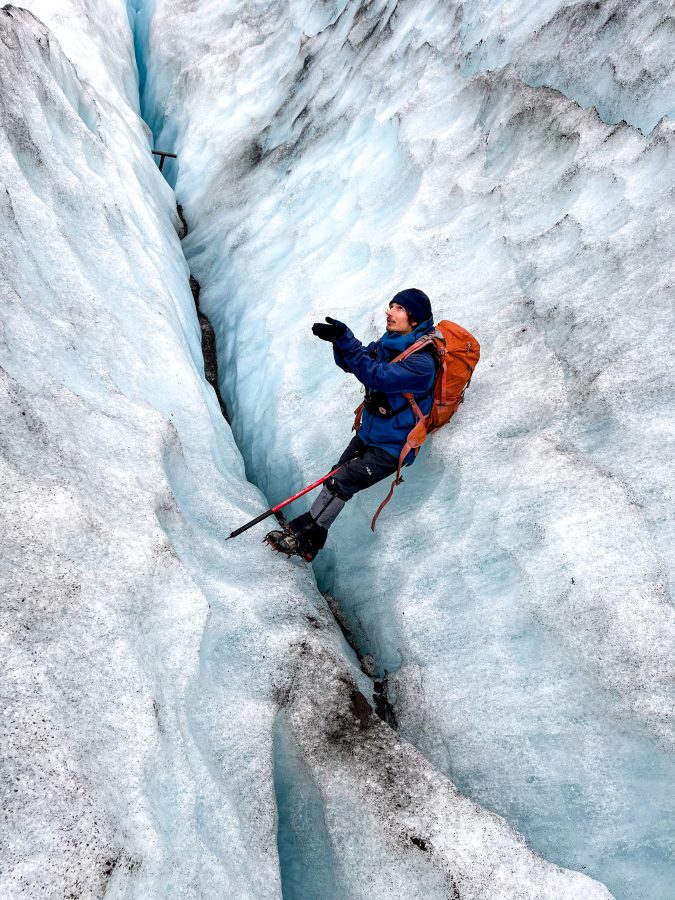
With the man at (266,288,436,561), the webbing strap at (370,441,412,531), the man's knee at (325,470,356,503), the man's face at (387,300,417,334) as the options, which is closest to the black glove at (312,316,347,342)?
the man at (266,288,436,561)

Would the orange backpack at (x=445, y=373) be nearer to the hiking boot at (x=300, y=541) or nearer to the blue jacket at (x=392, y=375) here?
the blue jacket at (x=392, y=375)

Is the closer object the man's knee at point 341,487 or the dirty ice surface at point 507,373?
the dirty ice surface at point 507,373

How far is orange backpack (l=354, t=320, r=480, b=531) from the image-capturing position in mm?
3514

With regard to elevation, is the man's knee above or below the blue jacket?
below

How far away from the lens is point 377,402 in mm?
3650

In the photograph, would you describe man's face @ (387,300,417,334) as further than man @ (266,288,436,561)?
Yes

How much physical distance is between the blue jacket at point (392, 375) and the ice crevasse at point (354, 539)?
380 mm

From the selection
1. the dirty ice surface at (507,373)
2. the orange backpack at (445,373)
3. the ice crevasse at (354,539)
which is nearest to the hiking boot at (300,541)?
the ice crevasse at (354,539)

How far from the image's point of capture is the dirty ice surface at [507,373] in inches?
106

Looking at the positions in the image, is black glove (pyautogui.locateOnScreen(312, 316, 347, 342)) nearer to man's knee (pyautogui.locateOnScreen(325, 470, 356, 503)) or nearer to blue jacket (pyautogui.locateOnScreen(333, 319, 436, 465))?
blue jacket (pyautogui.locateOnScreen(333, 319, 436, 465))

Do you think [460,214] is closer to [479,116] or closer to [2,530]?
[479,116]

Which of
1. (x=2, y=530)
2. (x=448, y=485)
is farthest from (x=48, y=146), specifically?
(x=448, y=485)

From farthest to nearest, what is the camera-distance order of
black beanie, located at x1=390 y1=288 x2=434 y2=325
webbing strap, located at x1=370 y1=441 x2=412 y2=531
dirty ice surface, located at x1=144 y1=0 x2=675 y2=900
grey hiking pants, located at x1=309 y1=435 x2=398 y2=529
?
grey hiking pants, located at x1=309 y1=435 x2=398 y2=529
webbing strap, located at x1=370 y1=441 x2=412 y2=531
black beanie, located at x1=390 y1=288 x2=434 y2=325
dirty ice surface, located at x1=144 y1=0 x2=675 y2=900

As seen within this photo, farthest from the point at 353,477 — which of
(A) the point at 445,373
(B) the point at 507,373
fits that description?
(B) the point at 507,373
